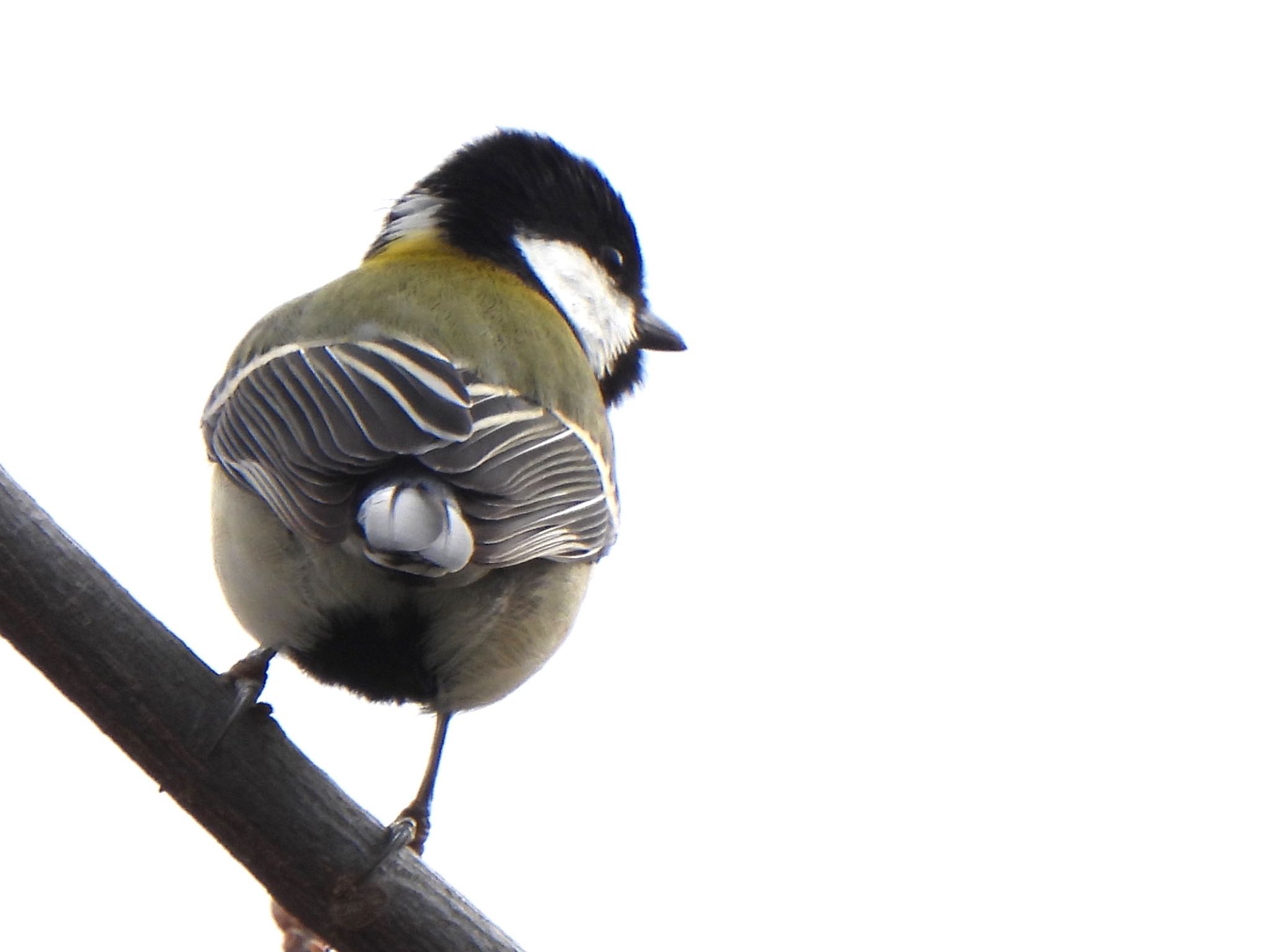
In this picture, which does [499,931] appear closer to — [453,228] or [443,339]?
[443,339]

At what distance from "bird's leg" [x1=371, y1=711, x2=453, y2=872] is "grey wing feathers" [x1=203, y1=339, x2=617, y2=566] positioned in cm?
48

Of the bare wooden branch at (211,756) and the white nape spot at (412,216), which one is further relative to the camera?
the white nape spot at (412,216)

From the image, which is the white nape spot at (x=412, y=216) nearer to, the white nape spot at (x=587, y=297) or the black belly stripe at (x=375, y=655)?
the white nape spot at (x=587, y=297)

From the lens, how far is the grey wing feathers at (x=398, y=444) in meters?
2.60

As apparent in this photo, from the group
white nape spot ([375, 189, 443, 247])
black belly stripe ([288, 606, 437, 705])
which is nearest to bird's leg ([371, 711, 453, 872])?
black belly stripe ([288, 606, 437, 705])

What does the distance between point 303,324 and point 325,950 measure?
4.57 ft

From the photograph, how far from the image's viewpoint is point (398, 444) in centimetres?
265

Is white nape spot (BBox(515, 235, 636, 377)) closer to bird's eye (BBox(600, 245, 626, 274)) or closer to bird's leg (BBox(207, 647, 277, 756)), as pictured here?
bird's eye (BBox(600, 245, 626, 274))

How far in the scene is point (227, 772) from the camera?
8.09 ft

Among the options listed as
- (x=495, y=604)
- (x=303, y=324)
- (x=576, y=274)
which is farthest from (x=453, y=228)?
(x=495, y=604)

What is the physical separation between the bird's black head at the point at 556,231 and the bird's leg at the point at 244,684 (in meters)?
1.85

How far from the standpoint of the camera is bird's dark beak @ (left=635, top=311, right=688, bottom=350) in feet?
15.7

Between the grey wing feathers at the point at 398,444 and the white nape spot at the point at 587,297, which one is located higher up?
the white nape spot at the point at 587,297

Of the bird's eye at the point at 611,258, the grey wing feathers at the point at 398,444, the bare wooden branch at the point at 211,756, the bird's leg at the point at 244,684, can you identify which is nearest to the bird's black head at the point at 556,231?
the bird's eye at the point at 611,258
